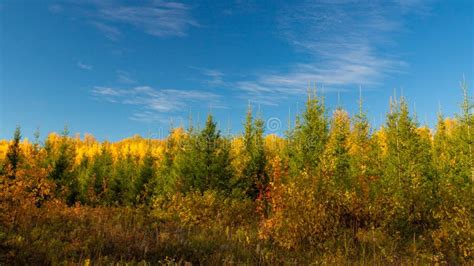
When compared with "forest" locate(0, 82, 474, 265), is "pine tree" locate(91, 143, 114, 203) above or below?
A: above

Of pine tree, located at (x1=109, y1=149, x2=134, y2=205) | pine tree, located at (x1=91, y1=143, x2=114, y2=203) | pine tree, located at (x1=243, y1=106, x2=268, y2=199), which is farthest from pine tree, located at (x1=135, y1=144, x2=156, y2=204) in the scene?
pine tree, located at (x1=243, y1=106, x2=268, y2=199)

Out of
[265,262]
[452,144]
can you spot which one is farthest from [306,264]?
[452,144]

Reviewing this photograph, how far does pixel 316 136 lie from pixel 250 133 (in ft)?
24.4

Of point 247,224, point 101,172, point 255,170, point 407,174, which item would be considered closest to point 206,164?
point 255,170

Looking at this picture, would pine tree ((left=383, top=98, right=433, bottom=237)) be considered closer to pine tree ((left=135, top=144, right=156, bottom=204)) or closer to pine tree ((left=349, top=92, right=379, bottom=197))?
pine tree ((left=349, top=92, right=379, bottom=197))

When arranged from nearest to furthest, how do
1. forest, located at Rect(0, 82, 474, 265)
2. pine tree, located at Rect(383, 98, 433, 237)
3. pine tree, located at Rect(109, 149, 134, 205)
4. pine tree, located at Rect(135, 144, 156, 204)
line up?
1. forest, located at Rect(0, 82, 474, 265)
2. pine tree, located at Rect(383, 98, 433, 237)
3. pine tree, located at Rect(135, 144, 156, 204)
4. pine tree, located at Rect(109, 149, 134, 205)

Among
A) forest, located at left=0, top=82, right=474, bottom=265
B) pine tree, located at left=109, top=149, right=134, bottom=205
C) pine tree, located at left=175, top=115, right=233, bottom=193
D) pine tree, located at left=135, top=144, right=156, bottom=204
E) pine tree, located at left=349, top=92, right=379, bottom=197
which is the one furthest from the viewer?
pine tree, located at left=109, top=149, right=134, bottom=205

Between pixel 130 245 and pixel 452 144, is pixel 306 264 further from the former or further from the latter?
pixel 452 144

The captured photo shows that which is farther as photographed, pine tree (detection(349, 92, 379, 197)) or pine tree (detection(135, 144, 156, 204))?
pine tree (detection(135, 144, 156, 204))

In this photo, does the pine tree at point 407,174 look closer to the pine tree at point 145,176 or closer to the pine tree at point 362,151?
the pine tree at point 362,151

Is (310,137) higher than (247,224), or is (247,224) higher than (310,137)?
(310,137)

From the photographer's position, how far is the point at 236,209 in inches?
695

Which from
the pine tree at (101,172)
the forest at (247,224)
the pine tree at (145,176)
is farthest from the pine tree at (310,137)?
the pine tree at (101,172)

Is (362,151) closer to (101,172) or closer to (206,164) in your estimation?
(206,164)
